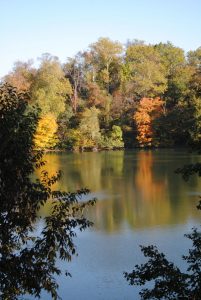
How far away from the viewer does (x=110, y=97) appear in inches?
2210

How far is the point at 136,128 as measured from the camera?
5344cm

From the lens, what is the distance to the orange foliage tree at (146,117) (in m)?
52.1

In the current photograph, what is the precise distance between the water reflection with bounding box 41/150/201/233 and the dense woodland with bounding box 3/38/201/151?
1758 centimetres

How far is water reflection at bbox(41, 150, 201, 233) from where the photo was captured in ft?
51.7

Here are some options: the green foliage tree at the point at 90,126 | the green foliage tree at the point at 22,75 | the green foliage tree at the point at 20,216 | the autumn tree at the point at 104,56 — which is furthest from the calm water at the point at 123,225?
the autumn tree at the point at 104,56

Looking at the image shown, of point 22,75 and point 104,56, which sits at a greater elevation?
point 104,56

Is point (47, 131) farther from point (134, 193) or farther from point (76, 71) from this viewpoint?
point (134, 193)

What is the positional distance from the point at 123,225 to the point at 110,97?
4211 cm

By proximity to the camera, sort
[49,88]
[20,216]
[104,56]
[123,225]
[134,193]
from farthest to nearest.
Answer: [104,56] < [49,88] < [134,193] < [123,225] < [20,216]

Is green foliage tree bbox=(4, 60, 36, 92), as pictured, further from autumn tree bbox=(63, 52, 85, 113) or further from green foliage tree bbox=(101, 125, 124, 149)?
green foliage tree bbox=(101, 125, 124, 149)

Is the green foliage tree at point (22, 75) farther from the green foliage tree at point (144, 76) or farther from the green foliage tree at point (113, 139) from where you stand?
the green foliage tree at point (144, 76)

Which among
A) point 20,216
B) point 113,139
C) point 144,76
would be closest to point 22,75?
point 113,139

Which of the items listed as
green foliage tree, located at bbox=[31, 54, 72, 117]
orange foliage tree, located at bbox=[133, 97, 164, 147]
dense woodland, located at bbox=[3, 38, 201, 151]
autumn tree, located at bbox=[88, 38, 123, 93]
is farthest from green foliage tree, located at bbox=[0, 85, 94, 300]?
autumn tree, located at bbox=[88, 38, 123, 93]

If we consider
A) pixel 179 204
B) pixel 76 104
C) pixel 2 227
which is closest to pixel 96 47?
pixel 76 104
